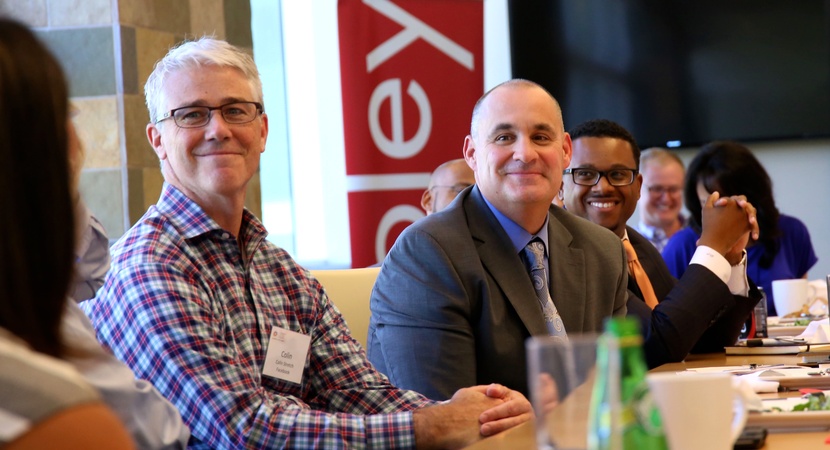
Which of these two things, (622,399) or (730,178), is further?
(730,178)

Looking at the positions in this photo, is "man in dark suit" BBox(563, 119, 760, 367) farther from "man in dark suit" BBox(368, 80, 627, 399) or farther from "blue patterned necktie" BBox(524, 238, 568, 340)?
"blue patterned necktie" BBox(524, 238, 568, 340)

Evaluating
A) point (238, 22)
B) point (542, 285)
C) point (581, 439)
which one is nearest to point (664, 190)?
point (238, 22)

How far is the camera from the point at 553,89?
19.5ft

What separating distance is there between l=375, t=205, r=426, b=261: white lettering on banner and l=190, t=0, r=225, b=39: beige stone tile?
1081mm

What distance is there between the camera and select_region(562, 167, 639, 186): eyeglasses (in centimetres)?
336

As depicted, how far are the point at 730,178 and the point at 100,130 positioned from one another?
250 cm

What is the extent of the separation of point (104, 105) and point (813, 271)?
13.6ft

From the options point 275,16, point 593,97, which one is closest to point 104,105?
point 275,16

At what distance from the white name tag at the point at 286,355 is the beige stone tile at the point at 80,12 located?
1732 mm

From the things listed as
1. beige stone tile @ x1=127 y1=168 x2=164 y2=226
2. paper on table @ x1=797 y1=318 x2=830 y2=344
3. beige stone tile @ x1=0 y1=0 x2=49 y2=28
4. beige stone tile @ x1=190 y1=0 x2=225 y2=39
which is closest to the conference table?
paper on table @ x1=797 y1=318 x2=830 y2=344

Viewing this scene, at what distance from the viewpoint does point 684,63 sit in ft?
19.1

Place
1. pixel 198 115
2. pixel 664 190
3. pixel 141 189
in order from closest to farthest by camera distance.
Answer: pixel 198 115 < pixel 141 189 < pixel 664 190

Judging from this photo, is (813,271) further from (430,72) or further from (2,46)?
(2,46)

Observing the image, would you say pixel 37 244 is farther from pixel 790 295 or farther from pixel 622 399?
pixel 790 295
